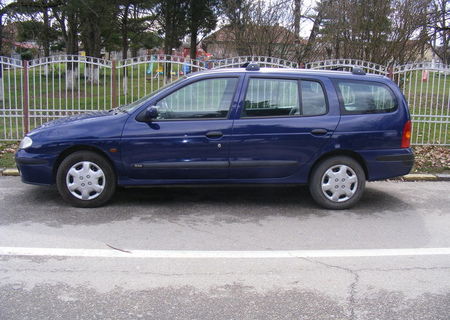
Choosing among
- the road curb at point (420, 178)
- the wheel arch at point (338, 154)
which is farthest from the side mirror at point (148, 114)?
the road curb at point (420, 178)

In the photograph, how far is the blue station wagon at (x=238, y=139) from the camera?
562 cm

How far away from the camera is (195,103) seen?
5727 millimetres

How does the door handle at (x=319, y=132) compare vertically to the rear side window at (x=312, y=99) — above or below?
below

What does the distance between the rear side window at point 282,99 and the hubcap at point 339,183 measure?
758mm

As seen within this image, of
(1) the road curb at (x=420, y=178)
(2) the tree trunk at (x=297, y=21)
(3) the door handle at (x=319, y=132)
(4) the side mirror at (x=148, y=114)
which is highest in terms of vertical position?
(2) the tree trunk at (x=297, y=21)

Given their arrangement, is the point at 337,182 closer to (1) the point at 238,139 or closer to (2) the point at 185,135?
(1) the point at 238,139

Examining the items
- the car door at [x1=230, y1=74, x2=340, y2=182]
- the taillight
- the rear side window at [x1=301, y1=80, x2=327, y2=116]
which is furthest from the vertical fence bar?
the taillight

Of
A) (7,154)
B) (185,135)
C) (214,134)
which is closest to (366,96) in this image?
(214,134)

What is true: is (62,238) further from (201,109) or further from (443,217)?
(443,217)

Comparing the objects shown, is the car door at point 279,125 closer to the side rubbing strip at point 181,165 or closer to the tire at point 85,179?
the side rubbing strip at point 181,165

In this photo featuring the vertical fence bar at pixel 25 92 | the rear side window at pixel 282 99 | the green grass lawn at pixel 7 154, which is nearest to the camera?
the rear side window at pixel 282 99

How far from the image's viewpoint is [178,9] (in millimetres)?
27172

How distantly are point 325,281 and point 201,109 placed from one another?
8.75ft

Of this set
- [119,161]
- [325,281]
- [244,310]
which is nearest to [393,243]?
[325,281]
